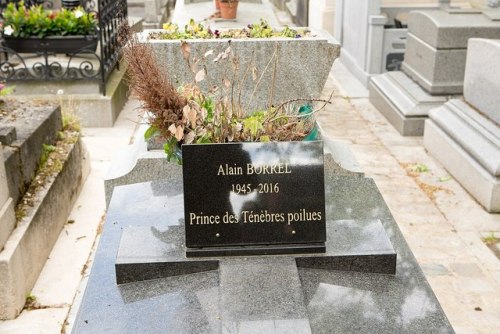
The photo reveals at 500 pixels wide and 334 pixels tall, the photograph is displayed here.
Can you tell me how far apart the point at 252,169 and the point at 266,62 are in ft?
8.51

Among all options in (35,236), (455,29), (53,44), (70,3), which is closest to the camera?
(35,236)

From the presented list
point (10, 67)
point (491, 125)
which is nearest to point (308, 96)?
point (491, 125)

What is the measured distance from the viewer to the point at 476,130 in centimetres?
645

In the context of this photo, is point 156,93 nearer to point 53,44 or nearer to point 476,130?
point 476,130

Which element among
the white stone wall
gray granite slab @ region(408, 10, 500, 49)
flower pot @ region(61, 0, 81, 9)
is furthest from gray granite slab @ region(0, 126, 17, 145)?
the white stone wall

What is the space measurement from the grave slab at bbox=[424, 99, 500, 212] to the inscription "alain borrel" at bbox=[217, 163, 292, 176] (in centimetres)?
346

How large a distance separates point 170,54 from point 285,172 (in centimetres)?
263

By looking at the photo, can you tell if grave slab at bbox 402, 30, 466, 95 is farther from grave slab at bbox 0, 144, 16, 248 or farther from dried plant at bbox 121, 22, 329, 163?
grave slab at bbox 0, 144, 16, 248

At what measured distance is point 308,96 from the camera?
5.47 m

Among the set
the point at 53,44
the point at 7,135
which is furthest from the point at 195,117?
the point at 53,44

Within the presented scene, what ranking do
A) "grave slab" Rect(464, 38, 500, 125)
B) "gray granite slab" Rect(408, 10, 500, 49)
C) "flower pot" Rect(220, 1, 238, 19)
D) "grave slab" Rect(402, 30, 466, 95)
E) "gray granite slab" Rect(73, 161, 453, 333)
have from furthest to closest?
"flower pot" Rect(220, 1, 238, 19)
"grave slab" Rect(402, 30, 466, 95)
"gray granite slab" Rect(408, 10, 500, 49)
"grave slab" Rect(464, 38, 500, 125)
"gray granite slab" Rect(73, 161, 453, 333)

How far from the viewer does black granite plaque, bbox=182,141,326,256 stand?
292 cm

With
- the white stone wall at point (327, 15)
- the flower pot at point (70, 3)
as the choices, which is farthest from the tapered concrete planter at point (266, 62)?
the white stone wall at point (327, 15)

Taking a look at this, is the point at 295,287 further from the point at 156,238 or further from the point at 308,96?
the point at 308,96
